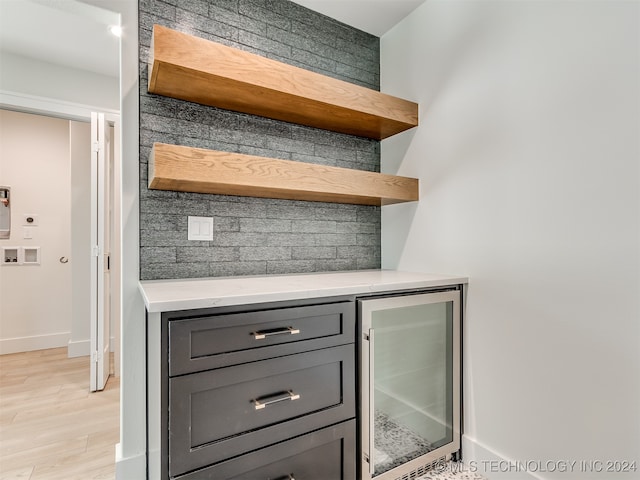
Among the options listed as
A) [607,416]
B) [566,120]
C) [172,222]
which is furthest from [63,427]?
[566,120]

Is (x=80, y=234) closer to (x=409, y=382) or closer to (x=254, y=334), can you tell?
(x=254, y=334)

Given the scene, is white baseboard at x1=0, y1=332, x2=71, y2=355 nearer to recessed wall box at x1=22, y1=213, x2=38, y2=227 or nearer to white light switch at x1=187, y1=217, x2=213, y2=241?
recessed wall box at x1=22, y1=213, x2=38, y2=227

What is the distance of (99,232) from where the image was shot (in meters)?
2.74

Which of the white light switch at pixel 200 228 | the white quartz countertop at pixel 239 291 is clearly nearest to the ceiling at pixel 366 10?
the white light switch at pixel 200 228

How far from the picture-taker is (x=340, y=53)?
7.13 ft

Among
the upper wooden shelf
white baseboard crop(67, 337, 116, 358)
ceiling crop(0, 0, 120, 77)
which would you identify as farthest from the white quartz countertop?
white baseboard crop(67, 337, 116, 358)

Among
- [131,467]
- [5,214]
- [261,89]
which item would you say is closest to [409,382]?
[131,467]

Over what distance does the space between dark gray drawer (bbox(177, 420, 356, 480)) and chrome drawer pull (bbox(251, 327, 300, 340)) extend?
38 centimetres

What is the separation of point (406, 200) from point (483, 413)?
1.11 meters

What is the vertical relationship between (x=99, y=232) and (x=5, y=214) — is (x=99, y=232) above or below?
below

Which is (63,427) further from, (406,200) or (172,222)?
(406,200)

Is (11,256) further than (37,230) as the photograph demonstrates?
No

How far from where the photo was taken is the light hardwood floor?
1722 millimetres

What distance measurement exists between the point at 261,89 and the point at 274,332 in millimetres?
1045
